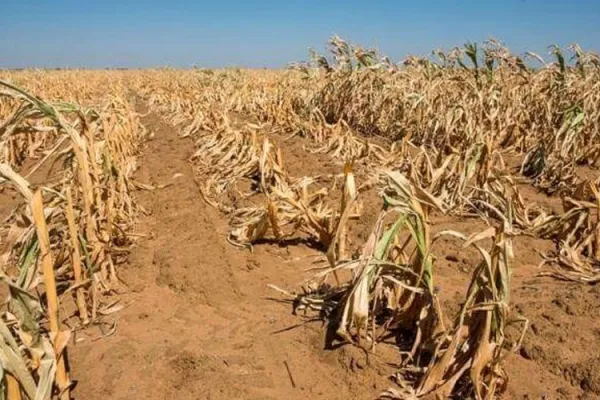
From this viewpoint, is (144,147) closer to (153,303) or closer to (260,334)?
(153,303)

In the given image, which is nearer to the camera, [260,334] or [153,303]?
[260,334]

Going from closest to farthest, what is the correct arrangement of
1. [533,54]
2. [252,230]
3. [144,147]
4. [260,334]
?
[260,334]
[252,230]
[533,54]
[144,147]

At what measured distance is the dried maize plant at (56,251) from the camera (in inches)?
69.9

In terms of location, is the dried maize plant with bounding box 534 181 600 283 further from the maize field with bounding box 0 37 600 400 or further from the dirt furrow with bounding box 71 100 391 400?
the dirt furrow with bounding box 71 100 391 400

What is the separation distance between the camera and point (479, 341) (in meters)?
2.30

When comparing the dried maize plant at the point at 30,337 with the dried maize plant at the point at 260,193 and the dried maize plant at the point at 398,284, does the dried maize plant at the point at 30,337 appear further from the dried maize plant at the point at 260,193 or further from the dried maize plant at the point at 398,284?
the dried maize plant at the point at 260,193

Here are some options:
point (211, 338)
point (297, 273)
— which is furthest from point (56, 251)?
point (297, 273)

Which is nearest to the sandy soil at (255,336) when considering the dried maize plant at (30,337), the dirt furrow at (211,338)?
the dirt furrow at (211,338)

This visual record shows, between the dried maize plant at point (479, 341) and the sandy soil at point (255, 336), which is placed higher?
the dried maize plant at point (479, 341)

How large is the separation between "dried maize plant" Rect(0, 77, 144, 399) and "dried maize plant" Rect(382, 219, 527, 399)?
1430 mm

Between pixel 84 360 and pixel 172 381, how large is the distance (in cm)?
52

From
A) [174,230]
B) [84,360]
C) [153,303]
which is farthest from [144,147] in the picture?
[84,360]

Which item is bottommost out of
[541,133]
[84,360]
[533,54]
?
[84,360]

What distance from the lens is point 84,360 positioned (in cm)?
279
